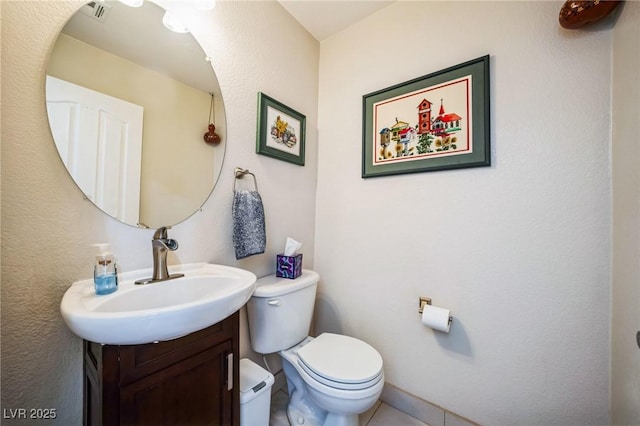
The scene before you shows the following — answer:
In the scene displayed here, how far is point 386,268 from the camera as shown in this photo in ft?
4.55

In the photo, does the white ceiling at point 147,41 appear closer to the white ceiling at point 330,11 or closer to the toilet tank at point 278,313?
the white ceiling at point 330,11

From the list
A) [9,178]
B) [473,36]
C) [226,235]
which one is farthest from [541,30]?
[9,178]

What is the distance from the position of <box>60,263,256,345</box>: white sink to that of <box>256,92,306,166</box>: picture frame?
2.36ft

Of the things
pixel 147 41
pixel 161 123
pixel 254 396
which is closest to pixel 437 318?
pixel 254 396

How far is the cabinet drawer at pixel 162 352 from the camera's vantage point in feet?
2.06

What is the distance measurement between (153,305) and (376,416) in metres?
1.28

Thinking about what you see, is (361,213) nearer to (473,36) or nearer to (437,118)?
(437,118)

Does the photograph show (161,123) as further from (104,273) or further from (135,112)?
(104,273)

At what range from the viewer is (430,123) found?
1.25 meters

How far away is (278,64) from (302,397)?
1.89m

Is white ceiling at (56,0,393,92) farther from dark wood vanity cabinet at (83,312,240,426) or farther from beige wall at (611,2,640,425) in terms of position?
beige wall at (611,2,640,425)

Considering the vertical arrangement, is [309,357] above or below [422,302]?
below

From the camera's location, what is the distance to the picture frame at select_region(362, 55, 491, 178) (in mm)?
1120

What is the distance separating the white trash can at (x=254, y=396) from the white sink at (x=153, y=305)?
1.45 feet
